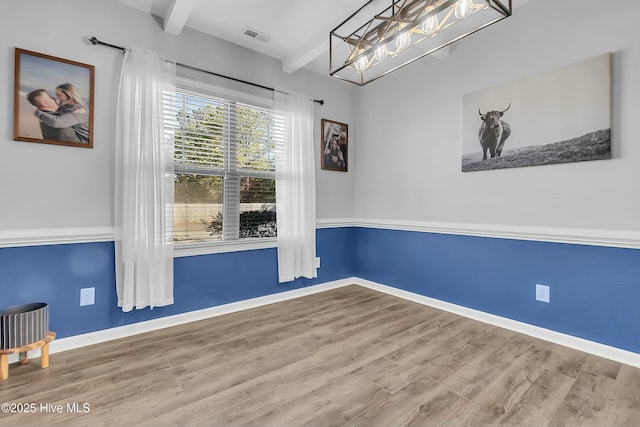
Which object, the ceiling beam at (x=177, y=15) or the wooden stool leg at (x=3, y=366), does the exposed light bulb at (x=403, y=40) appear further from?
the wooden stool leg at (x=3, y=366)

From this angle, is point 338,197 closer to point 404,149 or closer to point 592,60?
point 404,149

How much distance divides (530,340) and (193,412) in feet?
7.81

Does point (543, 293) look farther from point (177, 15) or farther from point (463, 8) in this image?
point (177, 15)

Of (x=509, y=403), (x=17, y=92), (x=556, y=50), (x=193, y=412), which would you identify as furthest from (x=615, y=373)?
(x=17, y=92)

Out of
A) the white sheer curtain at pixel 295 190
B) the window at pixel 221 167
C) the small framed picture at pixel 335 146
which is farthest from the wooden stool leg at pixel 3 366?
the small framed picture at pixel 335 146

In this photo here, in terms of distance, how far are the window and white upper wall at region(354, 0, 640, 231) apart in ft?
4.39

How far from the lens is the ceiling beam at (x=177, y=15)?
7.44 ft

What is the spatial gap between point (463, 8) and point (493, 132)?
1.45 meters

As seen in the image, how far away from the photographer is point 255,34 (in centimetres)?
286

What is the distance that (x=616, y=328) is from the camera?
2.11 m

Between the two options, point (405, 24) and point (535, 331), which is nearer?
point (405, 24)

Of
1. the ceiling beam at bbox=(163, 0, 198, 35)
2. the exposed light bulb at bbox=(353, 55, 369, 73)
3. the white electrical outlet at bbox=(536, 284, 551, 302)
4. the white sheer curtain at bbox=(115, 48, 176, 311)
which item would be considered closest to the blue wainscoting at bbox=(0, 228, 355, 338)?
the white sheer curtain at bbox=(115, 48, 176, 311)

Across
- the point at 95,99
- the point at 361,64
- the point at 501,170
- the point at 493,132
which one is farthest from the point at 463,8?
the point at 95,99

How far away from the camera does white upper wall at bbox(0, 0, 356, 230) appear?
204 centimetres
